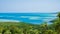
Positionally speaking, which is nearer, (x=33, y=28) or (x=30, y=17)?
(x=33, y=28)

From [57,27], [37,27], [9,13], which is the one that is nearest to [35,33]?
[37,27]

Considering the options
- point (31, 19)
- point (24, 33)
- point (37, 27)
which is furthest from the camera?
point (31, 19)

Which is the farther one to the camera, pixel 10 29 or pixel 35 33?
pixel 35 33

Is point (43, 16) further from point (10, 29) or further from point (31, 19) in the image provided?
point (10, 29)

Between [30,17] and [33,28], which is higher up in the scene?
[30,17]

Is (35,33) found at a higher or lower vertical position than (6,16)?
lower

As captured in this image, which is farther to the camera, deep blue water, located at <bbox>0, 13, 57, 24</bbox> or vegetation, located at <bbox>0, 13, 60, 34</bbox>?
deep blue water, located at <bbox>0, 13, 57, 24</bbox>

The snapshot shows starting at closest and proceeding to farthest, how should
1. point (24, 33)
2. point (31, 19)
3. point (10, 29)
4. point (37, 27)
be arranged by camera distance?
point (10, 29), point (24, 33), point (37, 27), point (31, 19)

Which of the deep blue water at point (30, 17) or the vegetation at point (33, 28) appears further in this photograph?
the deep blue water at point (30, 17)
